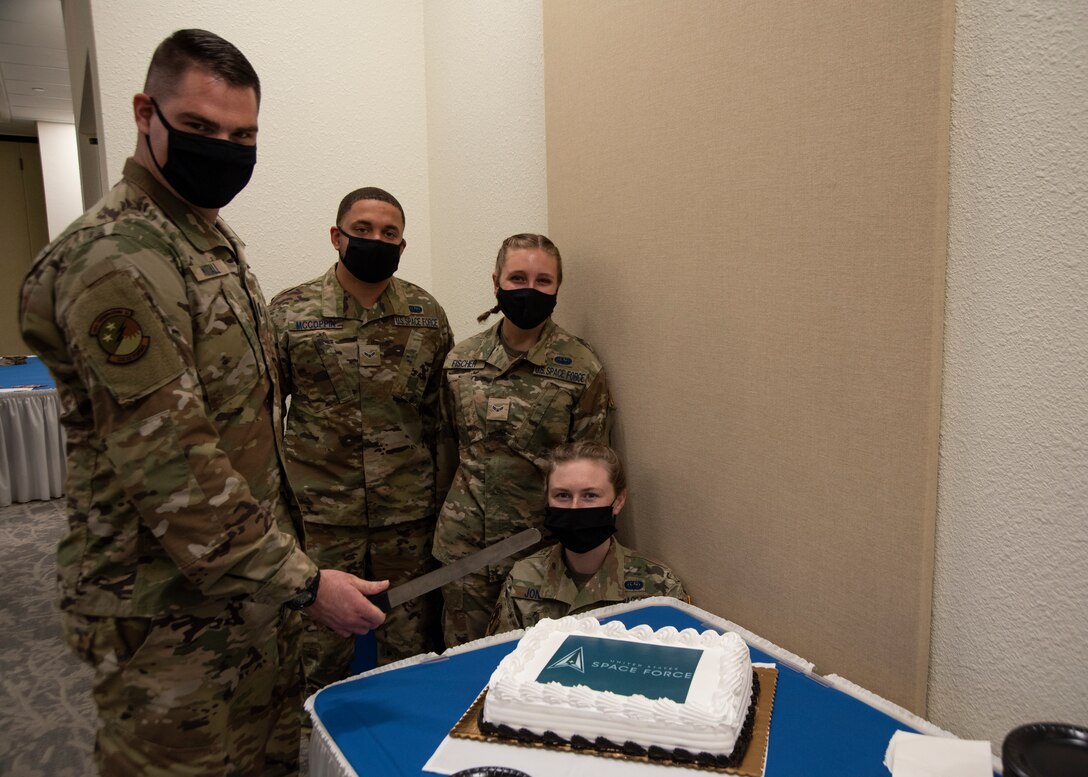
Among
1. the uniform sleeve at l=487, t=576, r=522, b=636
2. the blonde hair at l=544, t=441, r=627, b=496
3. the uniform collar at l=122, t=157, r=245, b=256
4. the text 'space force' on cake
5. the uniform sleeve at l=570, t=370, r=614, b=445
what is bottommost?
the uniform sleeve at l=487, t=576, r=522, b=636

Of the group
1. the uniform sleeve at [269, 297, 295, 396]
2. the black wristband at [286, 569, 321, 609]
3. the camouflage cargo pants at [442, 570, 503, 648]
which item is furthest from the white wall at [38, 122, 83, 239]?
the black wristband at [286, 569, 321, 609]

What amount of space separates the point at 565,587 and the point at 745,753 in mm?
754

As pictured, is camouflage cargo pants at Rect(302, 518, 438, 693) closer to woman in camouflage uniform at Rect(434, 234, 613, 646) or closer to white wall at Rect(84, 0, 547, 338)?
woman in camouflage uniform at Rect(434, 234, 613, 646)

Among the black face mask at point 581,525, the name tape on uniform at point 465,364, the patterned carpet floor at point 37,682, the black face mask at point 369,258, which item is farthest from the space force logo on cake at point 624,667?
the patterned carpet floor at point 37,682

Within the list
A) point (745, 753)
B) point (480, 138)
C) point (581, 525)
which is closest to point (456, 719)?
point (745, 753)

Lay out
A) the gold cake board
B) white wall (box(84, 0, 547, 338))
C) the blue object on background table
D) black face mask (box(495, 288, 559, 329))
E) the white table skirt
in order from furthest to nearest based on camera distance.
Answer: the blue object on background table → the white table skirt → white wall (box(84, 0, 547, 338)) → black face mask (box(495, 288, 559, 329)) → the gold cake board

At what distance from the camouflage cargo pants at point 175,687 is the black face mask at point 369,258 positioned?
108 cm

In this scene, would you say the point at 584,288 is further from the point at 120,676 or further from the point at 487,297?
the point at 120,676

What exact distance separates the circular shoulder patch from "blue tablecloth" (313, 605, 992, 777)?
655 millimetres

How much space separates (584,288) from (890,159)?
1.04 metres

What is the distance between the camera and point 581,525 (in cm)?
170

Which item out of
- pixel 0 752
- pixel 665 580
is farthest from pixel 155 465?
pixel 0 752

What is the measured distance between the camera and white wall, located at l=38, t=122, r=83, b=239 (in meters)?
9.02

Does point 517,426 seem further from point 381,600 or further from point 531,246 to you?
point 381,600
